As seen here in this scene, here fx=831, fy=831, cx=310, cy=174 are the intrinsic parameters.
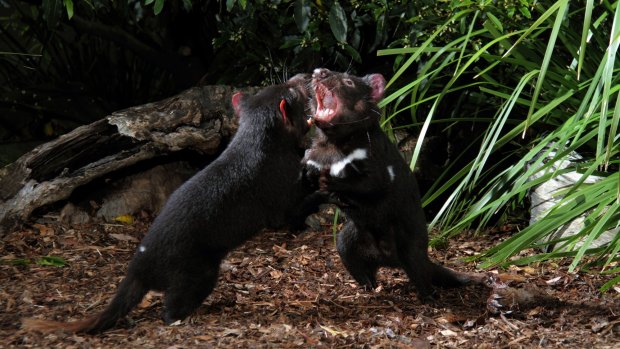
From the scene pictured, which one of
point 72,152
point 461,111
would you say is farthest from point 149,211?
point 461,111

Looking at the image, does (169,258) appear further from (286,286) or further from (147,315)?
(286,286)

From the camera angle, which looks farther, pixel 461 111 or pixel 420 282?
pixel 461 111

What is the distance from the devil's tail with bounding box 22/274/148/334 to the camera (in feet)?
9.90

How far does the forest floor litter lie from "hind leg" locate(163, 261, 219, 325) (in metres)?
0.04

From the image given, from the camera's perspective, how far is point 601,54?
A: 3947mm

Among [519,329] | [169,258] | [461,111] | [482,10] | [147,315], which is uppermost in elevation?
[482,10]

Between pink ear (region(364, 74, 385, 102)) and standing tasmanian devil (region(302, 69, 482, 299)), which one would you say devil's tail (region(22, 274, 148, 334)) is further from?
pink ear (region(364, 74, 385, 102))

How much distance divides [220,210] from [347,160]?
575mm

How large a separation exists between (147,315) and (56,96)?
2.68 meters

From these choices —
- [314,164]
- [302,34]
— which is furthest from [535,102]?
[302,34]

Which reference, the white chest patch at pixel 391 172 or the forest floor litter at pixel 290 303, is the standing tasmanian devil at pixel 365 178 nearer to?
the white chest patch at pixel 391 172

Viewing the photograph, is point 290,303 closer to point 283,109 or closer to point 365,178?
point 365,178

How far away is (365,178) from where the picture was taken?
341 centimetres

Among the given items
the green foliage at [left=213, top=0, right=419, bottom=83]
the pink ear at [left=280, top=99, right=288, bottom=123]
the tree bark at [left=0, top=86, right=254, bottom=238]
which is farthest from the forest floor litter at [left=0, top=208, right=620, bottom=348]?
the green foliage at [left=213, top=0, right=419, bottom=83]
